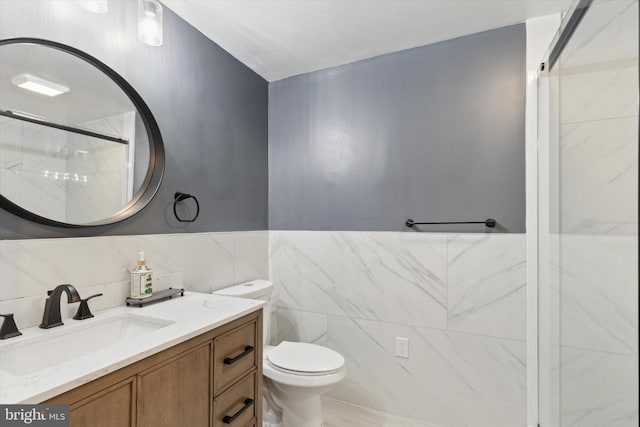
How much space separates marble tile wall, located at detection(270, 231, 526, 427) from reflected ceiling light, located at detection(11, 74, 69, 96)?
155 cm

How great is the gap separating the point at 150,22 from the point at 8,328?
1283 mm

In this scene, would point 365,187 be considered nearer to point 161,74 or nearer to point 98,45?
point 161,74

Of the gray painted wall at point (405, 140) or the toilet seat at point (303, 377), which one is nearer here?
the toilet seat at point (303, 377)

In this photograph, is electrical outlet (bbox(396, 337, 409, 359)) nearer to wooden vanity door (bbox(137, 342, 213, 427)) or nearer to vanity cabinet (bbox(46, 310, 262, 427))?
vanity cabinet (bbox(46, 310, 262, 427))

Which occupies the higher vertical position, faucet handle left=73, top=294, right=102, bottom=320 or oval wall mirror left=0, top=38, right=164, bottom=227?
oval wall mirror left=0, top=38, right=164, bottom=227

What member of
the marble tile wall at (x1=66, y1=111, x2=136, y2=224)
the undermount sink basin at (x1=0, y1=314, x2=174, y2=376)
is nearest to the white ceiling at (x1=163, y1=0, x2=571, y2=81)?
the marble tile wall at (x1=66, y1=111, x2=136, y2=224)

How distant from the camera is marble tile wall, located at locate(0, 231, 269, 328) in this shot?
1.10 m

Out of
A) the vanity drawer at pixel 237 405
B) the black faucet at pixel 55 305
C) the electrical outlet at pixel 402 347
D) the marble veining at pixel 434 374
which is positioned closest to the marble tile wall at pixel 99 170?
the black faucet at pixel 55 305

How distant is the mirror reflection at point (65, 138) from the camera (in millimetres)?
1146

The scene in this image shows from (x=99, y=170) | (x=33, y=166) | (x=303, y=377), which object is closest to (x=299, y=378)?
(x=303, y=377)

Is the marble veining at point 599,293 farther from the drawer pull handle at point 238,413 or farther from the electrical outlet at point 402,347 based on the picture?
the drawer pull handle at point 238,413

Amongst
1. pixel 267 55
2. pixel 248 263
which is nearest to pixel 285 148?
pixel 267 55

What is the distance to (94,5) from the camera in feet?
4.32

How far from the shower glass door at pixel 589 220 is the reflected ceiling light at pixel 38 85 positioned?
6.13 feet
